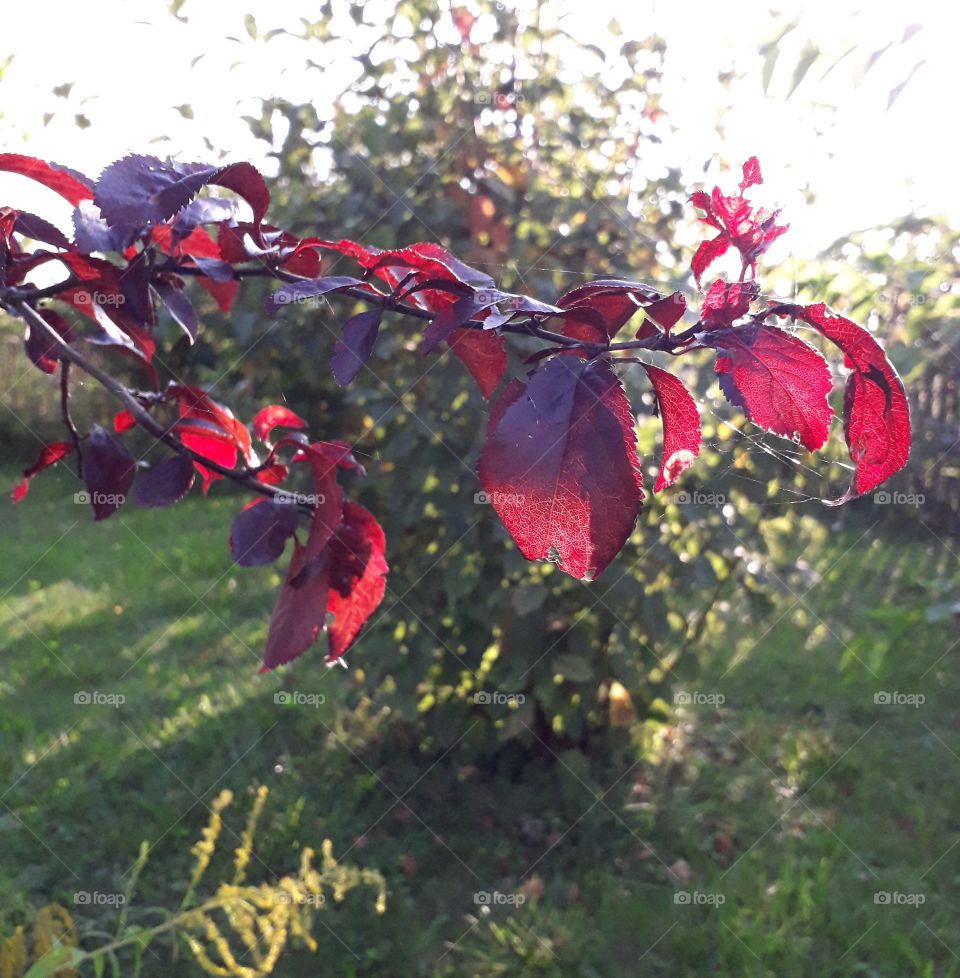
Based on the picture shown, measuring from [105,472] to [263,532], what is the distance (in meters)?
0.15

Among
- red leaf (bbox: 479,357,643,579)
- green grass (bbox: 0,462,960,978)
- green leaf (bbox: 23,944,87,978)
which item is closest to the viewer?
red leaf (bbox: 479,357,643,579)

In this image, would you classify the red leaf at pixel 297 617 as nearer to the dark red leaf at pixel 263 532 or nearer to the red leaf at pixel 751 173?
the dark red leaf at pixel 263 532

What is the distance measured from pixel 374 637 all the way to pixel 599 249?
1240 millimetres

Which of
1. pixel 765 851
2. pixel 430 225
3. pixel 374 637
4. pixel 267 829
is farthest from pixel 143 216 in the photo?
pixel 765 851

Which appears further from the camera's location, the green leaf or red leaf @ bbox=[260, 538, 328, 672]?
the green leaf

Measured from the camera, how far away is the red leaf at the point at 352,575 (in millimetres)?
883

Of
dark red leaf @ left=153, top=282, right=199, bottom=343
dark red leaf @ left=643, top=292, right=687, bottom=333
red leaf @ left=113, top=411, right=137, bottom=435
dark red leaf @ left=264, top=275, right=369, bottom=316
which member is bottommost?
red leaf @ left=113, top=411, right=137, bottom=435

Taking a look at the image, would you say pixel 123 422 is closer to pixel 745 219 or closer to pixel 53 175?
pixel 53 175

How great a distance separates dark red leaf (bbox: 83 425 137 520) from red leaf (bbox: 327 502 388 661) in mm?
204

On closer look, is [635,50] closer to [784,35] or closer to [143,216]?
[784,35]

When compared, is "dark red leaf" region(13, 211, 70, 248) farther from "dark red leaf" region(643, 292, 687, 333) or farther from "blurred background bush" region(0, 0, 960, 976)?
"blurred background bush" region(0, 0, 960, 976)

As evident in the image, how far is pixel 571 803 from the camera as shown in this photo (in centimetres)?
267

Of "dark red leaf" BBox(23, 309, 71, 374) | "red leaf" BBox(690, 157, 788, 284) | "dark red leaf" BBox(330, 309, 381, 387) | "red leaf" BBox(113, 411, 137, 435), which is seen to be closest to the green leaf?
"red leaf" BBox(113, 411, 137, 435)

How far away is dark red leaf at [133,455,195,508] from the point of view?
900 millimetres
